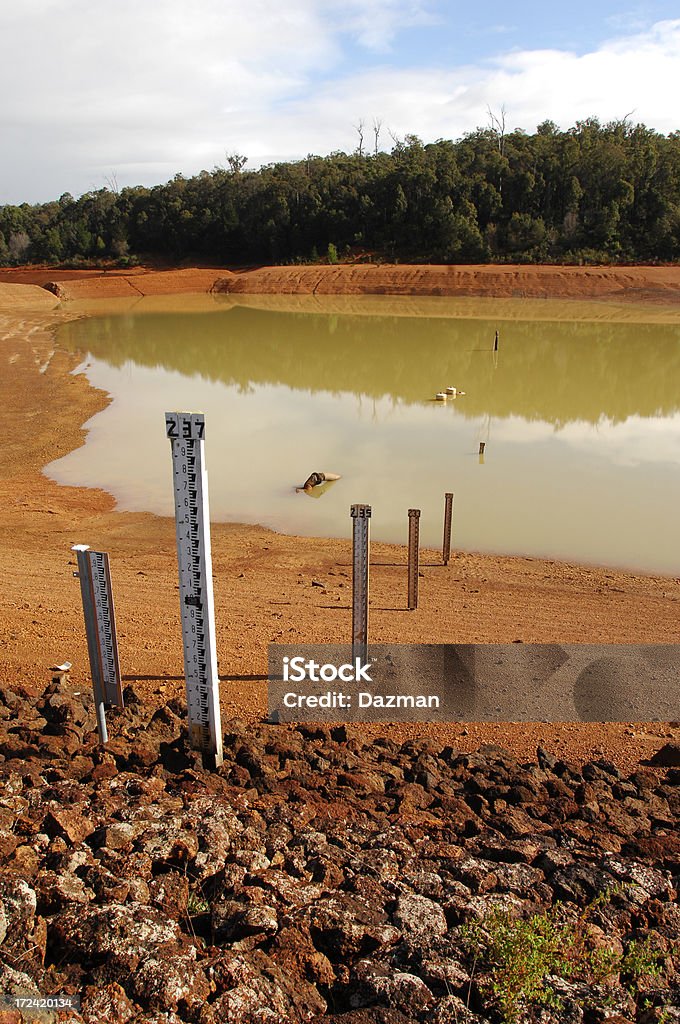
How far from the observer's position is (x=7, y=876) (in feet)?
10.6

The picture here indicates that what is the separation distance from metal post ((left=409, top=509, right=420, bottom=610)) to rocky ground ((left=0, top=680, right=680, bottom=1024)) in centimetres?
375

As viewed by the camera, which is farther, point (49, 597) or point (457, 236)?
point (457, 236)

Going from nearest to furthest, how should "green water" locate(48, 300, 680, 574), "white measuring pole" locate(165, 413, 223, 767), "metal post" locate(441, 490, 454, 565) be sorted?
"white measuring pole" locate(165, 413, 223, 767), "metal post" locate(441, 490, 454, 565), "green water" locate(48, 300, 680, 574)

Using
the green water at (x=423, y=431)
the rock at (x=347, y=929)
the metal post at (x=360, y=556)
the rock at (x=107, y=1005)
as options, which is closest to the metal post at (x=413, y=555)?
the metal post at (x=360, y=556)

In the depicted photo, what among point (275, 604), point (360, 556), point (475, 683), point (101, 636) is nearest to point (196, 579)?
point (101, 636)

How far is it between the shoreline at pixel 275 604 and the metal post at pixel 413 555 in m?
0.19

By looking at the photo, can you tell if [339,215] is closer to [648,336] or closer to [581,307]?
[581,307]

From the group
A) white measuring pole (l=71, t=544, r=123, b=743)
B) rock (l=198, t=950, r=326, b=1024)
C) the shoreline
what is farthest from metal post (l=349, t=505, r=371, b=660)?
rock (l=198, t=950, r=326, b=1024)

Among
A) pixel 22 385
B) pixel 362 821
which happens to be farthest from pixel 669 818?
pixel 22 385

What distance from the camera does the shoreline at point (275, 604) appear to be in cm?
645

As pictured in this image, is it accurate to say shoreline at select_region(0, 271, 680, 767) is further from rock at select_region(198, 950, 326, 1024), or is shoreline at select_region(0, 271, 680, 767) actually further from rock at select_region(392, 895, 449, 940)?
rock at select_region(198, 950, 326, 1024)

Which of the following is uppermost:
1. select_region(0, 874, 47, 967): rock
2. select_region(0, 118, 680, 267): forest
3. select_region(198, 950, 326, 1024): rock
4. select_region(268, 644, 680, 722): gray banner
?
select_region(0, 118, 680, 267): forest

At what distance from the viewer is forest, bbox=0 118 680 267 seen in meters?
60.6

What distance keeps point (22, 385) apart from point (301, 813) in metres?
25.9
